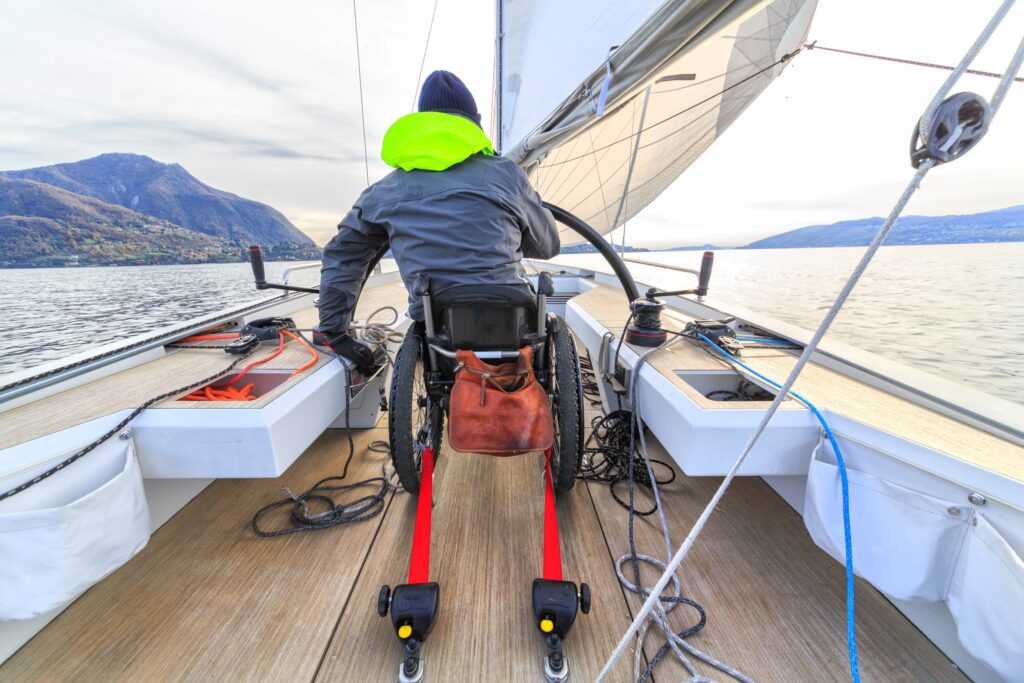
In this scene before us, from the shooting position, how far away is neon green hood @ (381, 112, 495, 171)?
43.1 inches

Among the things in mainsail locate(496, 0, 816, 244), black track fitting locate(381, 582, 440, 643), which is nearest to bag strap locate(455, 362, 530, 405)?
black track fitting locate(381, 582, 440, 643)

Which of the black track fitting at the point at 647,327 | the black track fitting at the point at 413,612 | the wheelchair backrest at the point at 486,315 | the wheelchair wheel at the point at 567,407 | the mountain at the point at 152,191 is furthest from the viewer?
the mountain at the point at 152,191

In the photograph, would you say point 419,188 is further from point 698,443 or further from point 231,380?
point 698,443

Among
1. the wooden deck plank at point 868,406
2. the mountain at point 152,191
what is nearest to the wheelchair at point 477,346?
the wooden deck plank at point 868,406

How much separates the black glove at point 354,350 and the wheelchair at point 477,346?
286mm

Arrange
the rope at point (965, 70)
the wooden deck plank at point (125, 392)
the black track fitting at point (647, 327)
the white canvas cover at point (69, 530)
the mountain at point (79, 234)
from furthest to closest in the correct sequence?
1. the mountain at point (79, 234)
2. the black track fitting at point (647, 327)
3. the wooden deck plank at point (125, 392)
4. the white canvas cover at point (69, 530)
5. the rope at point (965, 70)

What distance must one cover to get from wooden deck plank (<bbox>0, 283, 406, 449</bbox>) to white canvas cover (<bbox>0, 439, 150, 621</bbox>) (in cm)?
17

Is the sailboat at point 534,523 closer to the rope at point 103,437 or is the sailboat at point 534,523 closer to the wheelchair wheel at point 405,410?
the rope at point 103,437

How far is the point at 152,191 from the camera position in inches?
467

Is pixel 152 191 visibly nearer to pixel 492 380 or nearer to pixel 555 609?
pixel 492 380

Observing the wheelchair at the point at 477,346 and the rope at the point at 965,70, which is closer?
the rope at the point at 965,70

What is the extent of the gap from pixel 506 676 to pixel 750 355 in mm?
1332

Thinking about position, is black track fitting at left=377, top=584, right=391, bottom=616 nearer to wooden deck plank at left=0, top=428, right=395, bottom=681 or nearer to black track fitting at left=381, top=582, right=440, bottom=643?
black track fitting at left=381, top=582, right=440, bottom=643

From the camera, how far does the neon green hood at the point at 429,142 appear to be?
109 centimetres
